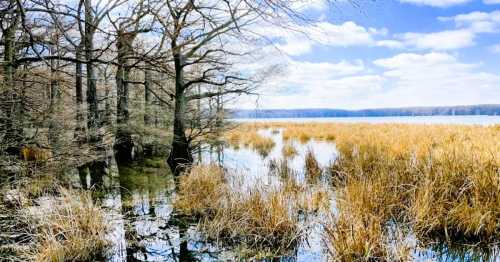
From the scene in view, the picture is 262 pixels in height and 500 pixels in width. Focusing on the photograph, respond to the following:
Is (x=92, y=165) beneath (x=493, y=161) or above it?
beneath

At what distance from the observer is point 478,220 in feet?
16.1

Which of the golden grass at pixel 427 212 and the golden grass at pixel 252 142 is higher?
the golden grass at pixel 427 212

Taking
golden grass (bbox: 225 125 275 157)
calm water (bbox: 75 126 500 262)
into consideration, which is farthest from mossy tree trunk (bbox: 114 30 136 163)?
calm water (bbox: 75 126 500 262)

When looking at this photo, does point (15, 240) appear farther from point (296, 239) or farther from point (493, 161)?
point (493, 161)

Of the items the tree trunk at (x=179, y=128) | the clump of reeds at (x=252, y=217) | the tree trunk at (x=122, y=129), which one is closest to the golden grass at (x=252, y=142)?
the tree trunk at (x=179, y=128)

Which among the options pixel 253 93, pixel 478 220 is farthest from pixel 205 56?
pixel 478 220

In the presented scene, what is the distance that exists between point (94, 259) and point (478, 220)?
4463 millimetres

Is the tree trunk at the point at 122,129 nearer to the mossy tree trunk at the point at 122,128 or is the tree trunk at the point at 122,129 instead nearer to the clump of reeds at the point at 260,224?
the mossy tree trunk at the point at 122,128

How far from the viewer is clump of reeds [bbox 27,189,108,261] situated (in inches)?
171

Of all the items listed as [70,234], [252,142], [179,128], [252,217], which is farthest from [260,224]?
[252,142]

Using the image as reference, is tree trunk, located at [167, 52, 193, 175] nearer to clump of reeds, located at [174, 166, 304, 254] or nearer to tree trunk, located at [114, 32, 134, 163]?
tree trunk, located at [114, 32, 134, 163]

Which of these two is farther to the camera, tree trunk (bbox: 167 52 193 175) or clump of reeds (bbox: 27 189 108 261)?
tree trunk (bbox: 167 52 193 175)

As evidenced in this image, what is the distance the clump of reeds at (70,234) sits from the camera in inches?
171

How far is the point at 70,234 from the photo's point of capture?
15.2 ft
